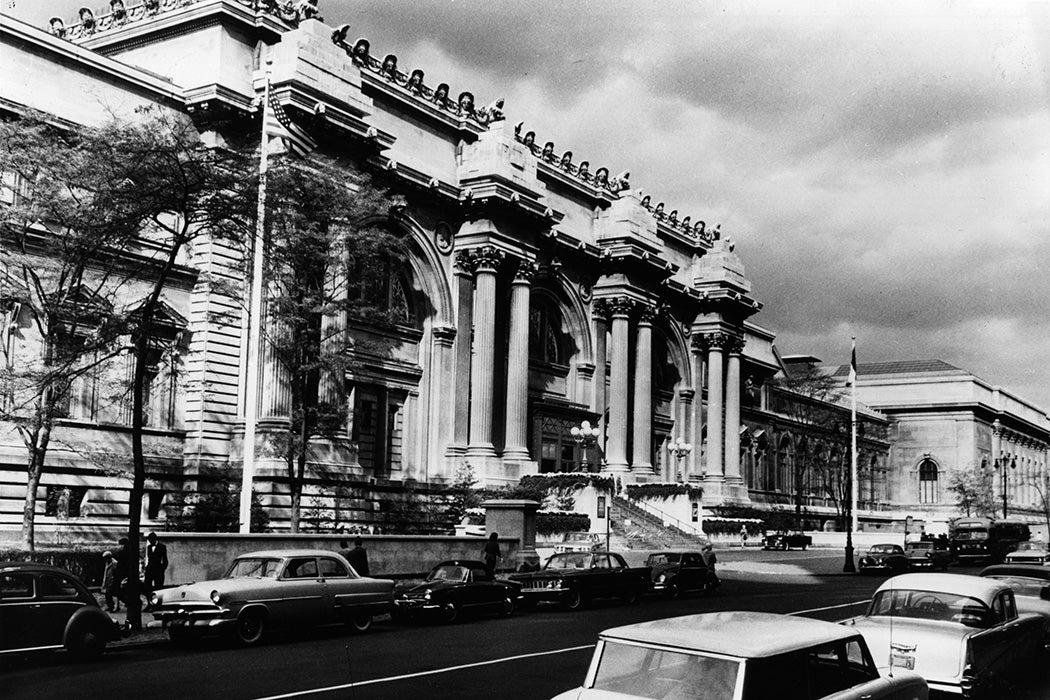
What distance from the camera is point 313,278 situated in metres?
34.2

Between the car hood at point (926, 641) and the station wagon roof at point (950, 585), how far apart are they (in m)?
0.53

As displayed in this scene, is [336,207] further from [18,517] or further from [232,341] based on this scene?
[18,517]

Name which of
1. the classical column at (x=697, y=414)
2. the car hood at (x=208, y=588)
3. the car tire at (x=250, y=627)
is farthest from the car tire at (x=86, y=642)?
the classical column at (x=697, y=414)

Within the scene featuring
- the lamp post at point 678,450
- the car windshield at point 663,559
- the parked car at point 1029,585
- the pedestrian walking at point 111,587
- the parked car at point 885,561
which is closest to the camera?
the parked car at point 1029,585

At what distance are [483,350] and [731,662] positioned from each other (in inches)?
1673

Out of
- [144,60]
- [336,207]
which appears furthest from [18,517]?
[144,60]

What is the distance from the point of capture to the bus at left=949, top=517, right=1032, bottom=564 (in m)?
56.9

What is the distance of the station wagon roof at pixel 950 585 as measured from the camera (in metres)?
13.4

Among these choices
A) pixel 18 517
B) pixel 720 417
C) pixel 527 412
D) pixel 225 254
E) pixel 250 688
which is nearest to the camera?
pixel 250 688

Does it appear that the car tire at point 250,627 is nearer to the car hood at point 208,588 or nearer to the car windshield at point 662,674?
the car hood at point 208,588

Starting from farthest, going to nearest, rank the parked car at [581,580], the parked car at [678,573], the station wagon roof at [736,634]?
the parked car at [678,573] → the parked car at [581,580] → the station wagon roof at [736,634]

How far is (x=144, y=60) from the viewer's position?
4200 centimetres

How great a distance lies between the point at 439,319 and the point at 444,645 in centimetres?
3201

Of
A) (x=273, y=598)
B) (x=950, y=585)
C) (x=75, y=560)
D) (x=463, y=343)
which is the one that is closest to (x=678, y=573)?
(x=273, y=598)
